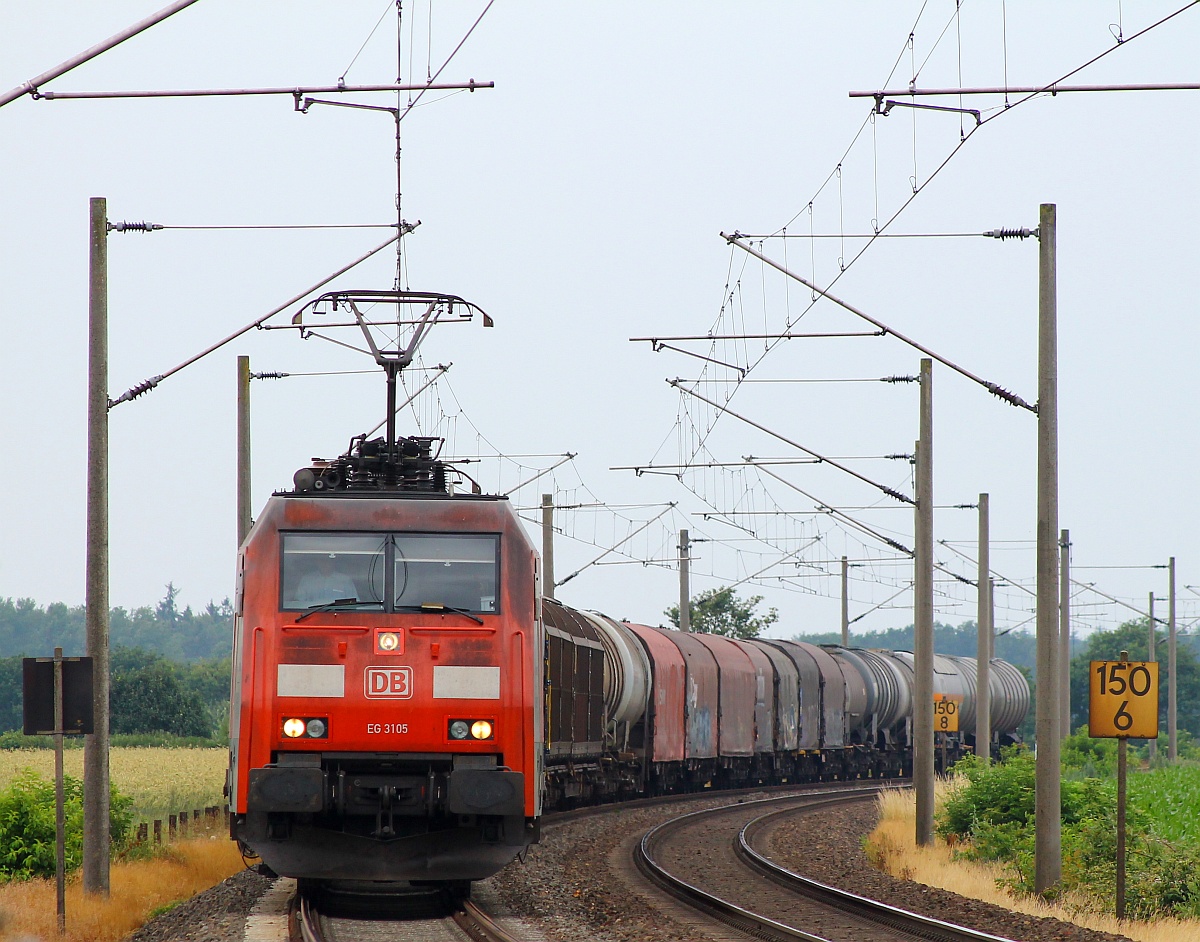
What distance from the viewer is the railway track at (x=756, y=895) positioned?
14391mm

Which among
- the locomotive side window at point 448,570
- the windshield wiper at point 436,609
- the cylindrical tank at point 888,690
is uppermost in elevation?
the locomotive side window at point 448,570

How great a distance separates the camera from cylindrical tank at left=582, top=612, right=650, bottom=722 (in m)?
29.3

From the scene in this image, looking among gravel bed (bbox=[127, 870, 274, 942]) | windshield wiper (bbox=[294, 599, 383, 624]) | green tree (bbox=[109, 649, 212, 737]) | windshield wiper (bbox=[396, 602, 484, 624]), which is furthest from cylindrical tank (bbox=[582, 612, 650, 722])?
green tree (bbox=[109, 649, 212, 737])

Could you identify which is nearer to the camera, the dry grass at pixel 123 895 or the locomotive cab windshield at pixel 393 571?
the locomotive cab windshield at pixel 393 571

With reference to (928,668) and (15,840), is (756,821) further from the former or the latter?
(15,840)

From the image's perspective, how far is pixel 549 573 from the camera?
37.1 m

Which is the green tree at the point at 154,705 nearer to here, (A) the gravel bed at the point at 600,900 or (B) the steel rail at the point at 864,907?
(A) the gravel bed at the point at 600,900

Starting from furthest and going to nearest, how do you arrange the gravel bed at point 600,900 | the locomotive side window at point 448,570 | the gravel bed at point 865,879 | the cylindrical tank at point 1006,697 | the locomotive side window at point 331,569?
the cylindrical tank at point 1006,697, the gravel bed at point 865,879, the gravel bed at point 600,900, the locomotive side window at point 448,570, the locomotive side window at point 331,569

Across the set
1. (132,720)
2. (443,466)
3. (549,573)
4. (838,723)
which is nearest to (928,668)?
(443,466)

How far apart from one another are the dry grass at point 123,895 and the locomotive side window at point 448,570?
12.6 feet

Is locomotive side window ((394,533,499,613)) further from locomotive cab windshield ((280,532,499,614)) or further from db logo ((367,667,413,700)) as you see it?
db logo ((367,667,413,700))

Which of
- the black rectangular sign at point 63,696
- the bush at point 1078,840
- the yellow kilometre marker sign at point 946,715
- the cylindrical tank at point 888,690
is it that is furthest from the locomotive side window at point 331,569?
the cylindrical tank at point 888,690

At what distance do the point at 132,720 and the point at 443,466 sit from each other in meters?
68.5

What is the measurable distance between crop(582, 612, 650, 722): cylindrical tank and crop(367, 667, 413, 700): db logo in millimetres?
15431
